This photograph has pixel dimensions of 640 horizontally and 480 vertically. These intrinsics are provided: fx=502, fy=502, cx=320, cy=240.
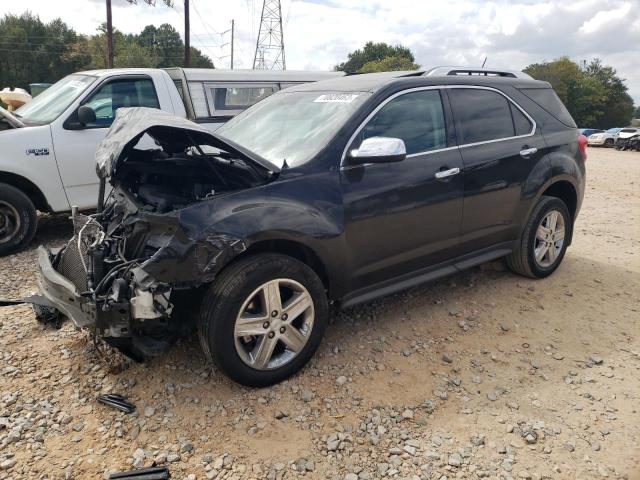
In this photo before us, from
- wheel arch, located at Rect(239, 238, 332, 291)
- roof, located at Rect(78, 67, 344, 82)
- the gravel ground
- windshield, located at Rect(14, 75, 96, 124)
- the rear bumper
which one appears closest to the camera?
the gravel ground

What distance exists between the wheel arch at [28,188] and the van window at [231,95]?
233 centimetres

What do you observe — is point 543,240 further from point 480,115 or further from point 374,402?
point 374,402

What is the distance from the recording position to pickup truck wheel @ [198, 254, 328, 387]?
2729 mm

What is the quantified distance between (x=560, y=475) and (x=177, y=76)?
6100mm

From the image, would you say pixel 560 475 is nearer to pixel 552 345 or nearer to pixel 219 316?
pixel 552 345

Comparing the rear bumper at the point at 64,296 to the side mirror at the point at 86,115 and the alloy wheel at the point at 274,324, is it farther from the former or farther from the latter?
the side mirror at the point at 86,115

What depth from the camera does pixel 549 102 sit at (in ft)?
15.0

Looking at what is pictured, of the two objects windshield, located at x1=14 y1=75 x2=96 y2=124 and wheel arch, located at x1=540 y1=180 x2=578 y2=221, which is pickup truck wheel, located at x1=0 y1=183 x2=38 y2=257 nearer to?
windshield, located at x1=14 y1=75 x2=96 y2=124

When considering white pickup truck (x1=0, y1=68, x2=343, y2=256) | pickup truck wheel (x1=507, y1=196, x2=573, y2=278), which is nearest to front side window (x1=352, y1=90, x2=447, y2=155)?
pickup truck wheel (x1=507, y1=196, x2=573, y2=278)

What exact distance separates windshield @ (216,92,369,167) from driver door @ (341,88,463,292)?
0.21 metres

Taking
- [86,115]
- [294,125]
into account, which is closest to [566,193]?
[294,125]

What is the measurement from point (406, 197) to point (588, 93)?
210 ft

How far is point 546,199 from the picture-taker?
4457 millimetres

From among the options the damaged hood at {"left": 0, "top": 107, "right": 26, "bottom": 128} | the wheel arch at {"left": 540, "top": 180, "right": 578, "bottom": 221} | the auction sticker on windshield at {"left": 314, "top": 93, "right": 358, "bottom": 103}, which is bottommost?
the wheel arch at {"left": 540, "top": 180, "right": 578, "bottom": 221}
